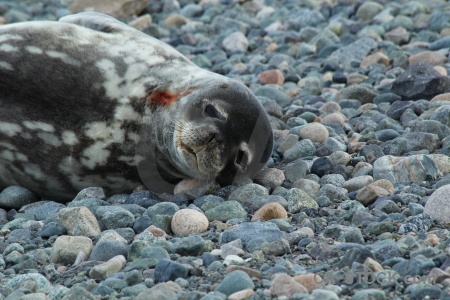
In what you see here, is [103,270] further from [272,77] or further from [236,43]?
[236,43]

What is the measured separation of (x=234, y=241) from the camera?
4.79 m

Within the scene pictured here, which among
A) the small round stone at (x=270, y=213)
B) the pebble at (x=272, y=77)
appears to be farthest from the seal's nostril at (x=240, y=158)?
the pebble at (x=272, y=77)

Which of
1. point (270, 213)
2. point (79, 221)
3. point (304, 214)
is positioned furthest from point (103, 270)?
point (304, 214)

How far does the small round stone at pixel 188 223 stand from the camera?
518 centimetres

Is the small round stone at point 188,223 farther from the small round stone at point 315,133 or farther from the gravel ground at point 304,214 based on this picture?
the small round stone at point 315,133

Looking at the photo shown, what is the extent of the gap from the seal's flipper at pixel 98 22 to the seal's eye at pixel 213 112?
1.12 metres

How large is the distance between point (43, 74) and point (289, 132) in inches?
76.1

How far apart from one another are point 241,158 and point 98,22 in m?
1.58

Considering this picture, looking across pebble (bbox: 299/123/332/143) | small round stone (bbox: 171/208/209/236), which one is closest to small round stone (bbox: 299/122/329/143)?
pebble (bbox: 299/123/332/143)

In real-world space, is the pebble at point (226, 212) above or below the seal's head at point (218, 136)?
below

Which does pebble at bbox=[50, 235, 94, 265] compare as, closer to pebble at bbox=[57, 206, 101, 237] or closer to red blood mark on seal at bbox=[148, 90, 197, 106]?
pebble at bbox=[57, 206, 101, 237]

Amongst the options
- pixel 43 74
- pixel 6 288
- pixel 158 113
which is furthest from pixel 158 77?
pixel 6 288

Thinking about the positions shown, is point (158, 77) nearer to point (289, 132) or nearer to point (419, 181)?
point (289, 132)

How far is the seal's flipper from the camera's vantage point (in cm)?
666
